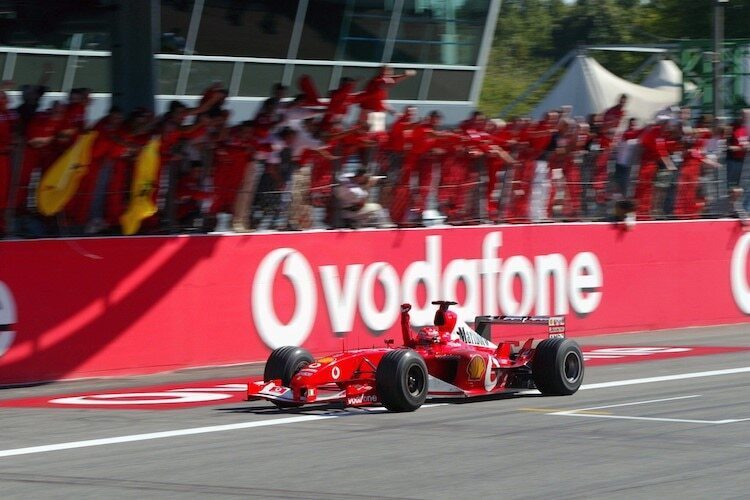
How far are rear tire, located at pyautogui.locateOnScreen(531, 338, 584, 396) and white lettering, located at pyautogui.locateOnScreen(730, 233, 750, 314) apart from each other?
10.4 m

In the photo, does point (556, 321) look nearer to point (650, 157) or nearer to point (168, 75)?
point (650, 157)

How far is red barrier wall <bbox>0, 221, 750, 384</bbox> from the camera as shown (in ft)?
48.4

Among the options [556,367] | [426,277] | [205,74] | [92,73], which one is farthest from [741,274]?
[92,73]

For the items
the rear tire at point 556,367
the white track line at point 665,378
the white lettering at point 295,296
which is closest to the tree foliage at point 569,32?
the white lettering at point 295,296

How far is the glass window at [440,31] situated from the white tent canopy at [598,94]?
5.11 metres

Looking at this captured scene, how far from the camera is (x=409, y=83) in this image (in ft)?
97.8

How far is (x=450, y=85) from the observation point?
100 feet

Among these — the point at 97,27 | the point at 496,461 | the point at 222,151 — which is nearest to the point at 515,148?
the point at 222,151

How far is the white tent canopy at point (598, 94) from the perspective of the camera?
34.4 m

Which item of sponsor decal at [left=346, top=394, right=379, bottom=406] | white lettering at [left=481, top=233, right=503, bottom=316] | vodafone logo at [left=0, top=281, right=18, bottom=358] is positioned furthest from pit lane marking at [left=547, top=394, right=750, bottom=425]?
white lettering at [left=481, top=233, right=503, bottom=316]

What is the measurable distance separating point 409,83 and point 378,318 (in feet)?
42.3

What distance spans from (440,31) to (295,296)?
14009 millimetres

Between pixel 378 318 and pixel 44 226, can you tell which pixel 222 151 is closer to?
pixel 44 226

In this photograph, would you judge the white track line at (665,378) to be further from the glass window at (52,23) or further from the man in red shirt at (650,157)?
the glass window at (52,23)
